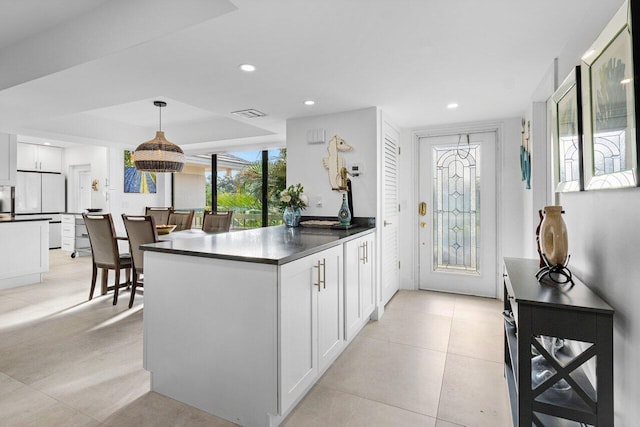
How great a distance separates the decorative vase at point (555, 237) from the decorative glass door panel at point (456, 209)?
257cm

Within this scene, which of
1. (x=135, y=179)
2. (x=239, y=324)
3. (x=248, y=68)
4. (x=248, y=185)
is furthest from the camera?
(x=135, y=179)

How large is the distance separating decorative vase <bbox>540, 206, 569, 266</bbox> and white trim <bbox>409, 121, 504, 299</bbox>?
247 centimetres

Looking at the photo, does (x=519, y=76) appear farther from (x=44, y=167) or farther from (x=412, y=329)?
(x=44, y=167)

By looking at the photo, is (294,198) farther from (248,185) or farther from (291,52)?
(248,185)

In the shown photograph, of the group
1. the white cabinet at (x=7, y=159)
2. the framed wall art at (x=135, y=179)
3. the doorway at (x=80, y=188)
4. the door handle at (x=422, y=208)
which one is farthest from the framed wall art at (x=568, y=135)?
the doorway at (x=80, y=188)

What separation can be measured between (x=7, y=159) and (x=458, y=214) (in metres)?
6.36

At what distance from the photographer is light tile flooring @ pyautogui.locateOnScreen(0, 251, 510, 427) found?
5.93 ft

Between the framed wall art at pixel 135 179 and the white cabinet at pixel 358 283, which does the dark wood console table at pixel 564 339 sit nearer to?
the white cabinet at pixel 358 283

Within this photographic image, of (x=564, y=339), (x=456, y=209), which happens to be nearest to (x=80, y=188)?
(x=456, y=209)

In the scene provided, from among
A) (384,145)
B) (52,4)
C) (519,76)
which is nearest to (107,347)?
(52,4)

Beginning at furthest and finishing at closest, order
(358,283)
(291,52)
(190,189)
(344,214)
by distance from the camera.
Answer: (190,189)
(344,214)
(358,283)
(291,52)

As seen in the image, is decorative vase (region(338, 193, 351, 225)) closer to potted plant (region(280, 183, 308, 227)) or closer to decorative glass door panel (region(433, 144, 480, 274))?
potted plant (region(280, 183, 308, 227))

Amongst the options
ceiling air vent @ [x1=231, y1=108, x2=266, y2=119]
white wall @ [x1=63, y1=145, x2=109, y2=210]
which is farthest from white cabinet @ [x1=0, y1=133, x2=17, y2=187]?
ceiling air vent @ [x1=231, y1=108, x2=266, y2=119]

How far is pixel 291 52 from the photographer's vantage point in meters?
2.12
